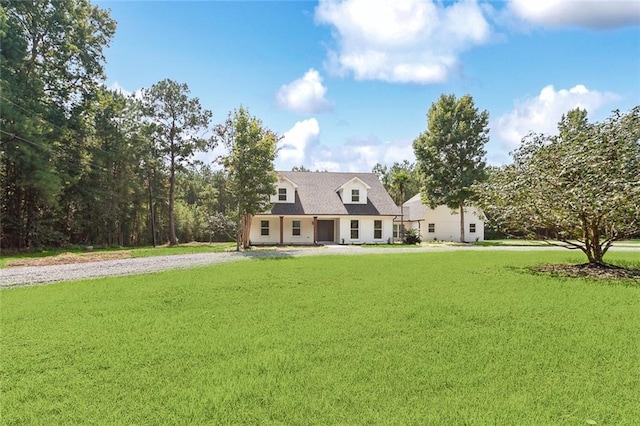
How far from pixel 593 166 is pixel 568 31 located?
14.1 ft

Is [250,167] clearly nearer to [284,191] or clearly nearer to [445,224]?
[284,191]

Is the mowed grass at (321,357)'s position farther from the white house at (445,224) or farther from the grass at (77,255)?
the white house at (445,224)

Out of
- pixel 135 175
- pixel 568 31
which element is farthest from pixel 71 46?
pixel 568 31

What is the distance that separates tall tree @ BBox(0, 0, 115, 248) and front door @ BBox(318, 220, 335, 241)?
16.2m

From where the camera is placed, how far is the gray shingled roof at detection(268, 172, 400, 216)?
27547 millimetres

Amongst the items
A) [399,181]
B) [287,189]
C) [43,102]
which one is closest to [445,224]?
[399,181]

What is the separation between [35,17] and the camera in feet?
72.9

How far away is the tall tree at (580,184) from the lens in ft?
34.2

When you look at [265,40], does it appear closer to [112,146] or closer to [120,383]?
[120,383]

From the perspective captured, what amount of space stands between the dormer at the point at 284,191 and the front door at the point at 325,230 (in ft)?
9.75

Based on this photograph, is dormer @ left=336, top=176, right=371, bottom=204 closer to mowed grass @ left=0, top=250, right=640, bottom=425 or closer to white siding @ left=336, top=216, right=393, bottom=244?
white siding @ left=336, top=216, right=393, bottom=244

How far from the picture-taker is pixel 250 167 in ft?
67.4

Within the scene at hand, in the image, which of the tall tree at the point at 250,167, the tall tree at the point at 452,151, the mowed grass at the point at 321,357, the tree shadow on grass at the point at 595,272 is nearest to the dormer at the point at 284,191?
the tall tree at the point at 250,167

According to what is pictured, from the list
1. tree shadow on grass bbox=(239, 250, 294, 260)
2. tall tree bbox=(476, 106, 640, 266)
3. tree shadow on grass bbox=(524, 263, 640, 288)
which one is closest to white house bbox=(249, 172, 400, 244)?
tree shadow on grass bbox=(239, 250, 294, 260)
